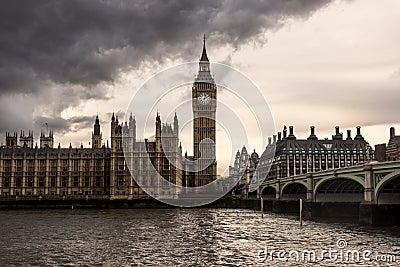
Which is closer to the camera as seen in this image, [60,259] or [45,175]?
[60,259]

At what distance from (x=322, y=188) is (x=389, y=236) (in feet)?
96.4

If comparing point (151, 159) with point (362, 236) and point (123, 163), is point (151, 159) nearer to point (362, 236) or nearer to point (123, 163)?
point (123, 163)

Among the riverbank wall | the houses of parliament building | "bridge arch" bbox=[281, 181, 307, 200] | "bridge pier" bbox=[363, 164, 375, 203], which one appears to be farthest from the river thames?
the houses of parliament building

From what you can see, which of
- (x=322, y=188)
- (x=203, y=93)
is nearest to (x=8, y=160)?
(x=203, y=93)

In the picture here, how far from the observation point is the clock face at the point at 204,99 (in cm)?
15700

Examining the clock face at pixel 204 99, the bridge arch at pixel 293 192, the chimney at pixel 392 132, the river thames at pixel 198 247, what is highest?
the clock face at pixel 204 99

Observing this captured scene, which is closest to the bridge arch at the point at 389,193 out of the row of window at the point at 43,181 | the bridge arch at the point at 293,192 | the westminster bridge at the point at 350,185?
the westminster bridge at the point at 350,185

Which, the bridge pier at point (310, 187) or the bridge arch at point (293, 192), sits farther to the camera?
the bridge arch at point (293, 192)

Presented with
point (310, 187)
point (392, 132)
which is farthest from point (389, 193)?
point (392, 132)

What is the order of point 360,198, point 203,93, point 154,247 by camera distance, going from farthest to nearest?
point 203,93, point 360,198, point 154,247

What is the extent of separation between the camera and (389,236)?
36656mm

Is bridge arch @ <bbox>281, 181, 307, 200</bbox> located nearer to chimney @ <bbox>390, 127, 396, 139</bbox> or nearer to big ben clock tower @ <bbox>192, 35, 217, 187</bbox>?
chimney @ <bbox>390, 127, 396, 139</bbox>

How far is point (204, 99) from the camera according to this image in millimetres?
159375

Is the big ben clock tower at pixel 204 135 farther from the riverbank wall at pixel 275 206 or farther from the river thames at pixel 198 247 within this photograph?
the river thames at pixel 198 247
